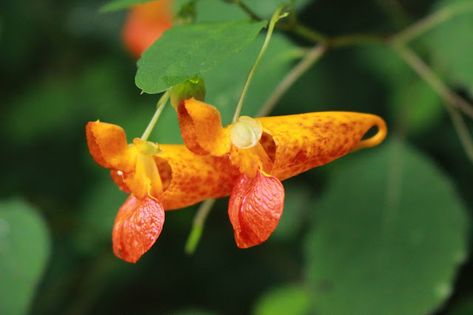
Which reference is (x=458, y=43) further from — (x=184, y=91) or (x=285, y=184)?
(x=184, y=91)

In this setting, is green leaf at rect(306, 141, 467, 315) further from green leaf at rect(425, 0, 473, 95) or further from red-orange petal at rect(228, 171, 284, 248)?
red-orange petal at rect(228, 171, 284, 248)

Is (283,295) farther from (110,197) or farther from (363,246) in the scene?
(110,197)

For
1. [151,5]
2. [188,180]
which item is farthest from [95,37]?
[188,180]

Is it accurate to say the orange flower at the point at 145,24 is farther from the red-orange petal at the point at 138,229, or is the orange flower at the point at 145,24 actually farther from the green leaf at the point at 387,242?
the red-orange petal at the point at 138,229

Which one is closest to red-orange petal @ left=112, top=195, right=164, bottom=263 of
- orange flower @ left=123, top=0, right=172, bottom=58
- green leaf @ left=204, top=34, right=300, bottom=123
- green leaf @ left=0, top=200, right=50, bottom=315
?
green leaf @ left=204, top=34, right=300, bottom=123

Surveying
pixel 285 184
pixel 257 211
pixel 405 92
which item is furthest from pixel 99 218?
pixel 257 211

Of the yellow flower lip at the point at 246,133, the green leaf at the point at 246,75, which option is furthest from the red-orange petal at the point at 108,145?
the green leaf at the point at 246,75
